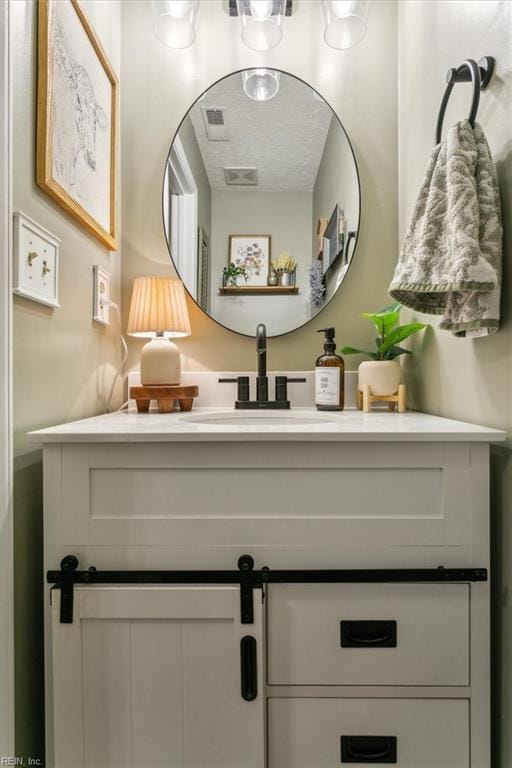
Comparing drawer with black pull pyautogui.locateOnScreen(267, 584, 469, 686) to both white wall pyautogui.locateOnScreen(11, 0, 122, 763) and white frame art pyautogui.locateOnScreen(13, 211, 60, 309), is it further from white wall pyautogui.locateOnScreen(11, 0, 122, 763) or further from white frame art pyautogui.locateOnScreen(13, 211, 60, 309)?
white frame art pyautogui.locateOnScreen(13, 211, 60, 309)

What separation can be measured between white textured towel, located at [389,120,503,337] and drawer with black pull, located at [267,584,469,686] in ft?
1.65

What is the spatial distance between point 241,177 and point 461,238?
85 cm

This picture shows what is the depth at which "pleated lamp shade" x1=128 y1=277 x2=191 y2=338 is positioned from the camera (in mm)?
1352

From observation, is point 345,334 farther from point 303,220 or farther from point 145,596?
point 145,596

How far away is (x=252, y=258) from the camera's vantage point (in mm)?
1476

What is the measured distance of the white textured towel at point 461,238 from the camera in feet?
2.71

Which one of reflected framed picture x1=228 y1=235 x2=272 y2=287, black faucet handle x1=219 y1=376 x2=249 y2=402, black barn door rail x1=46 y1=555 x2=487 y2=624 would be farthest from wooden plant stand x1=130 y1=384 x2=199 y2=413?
black barn door rail x1=46 y1=555 x2=487 y2=624

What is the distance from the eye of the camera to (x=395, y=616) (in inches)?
32.9

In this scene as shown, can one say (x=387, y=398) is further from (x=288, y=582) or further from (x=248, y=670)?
(x=248, y=670)

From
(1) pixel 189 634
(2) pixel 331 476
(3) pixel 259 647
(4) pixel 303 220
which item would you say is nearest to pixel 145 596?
(1) pixel 189 634

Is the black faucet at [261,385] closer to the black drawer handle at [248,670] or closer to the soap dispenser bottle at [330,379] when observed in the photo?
the soap dispenser bottle at [330,379]

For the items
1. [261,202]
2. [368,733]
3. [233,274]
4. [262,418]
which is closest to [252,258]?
[233,274]

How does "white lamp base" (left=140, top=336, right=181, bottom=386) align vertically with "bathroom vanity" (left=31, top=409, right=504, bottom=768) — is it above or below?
above

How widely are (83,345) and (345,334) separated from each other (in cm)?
78
